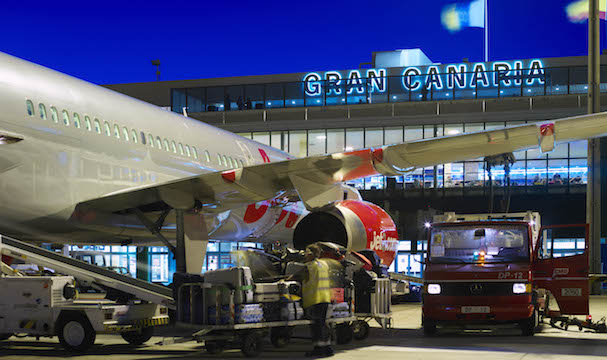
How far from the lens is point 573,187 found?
3634cm

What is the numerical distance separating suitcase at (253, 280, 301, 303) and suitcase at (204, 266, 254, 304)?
0.16m

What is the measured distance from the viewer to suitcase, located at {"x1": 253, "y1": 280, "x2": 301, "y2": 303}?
33.8 ft

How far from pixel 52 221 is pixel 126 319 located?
2211mm

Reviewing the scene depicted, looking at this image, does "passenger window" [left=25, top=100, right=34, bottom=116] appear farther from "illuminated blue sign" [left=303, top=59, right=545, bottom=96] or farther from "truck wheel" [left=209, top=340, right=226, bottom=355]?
"illuminated blue sign" [left=303, top=59, right=545, bottom=96]

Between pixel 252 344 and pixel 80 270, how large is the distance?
2678 mm

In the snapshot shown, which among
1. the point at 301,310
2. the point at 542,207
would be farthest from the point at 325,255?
the point at 542,207

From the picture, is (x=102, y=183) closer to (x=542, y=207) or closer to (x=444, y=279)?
(x=444, y=279)

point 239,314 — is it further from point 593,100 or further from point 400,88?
point 400,88

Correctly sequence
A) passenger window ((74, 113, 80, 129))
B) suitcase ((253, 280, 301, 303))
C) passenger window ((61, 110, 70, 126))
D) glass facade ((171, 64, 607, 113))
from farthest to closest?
glass facade ((171, 64, 607, 113)) < passenger window ((74, 113, 80, 129)) < passenger window ((61, 110, 70, 126)) < suitcase ((253, 280, 301, 303))

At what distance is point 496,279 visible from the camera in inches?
504

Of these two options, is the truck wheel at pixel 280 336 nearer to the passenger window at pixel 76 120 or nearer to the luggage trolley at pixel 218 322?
the luggage trolley at pixel 218 322

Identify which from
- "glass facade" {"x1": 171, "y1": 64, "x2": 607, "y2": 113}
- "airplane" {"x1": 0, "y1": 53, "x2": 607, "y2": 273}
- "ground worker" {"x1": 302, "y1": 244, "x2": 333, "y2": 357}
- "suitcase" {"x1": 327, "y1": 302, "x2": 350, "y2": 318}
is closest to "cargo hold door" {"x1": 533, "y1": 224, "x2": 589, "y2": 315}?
"airplane" {"x1": 0, "y1": 53, "x2": 607, "y2": 273}

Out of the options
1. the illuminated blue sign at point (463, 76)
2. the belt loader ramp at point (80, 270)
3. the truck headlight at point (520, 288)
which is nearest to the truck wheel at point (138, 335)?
the belt loader ramp at point (80, 270)

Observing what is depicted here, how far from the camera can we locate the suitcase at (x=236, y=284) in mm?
9883
